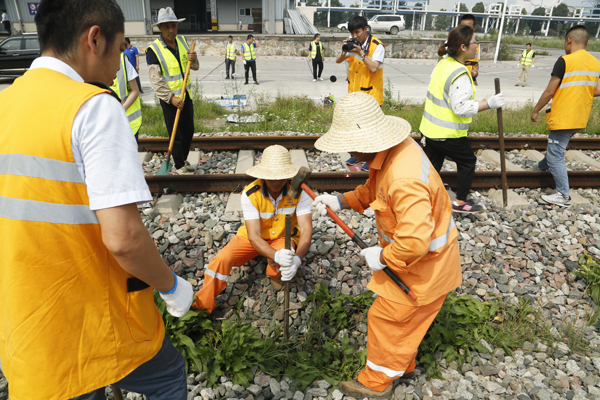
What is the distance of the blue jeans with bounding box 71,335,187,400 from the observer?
5.63ft

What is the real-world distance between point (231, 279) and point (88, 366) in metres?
2.30

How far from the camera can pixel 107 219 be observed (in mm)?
1281

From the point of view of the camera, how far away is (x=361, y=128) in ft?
7.76

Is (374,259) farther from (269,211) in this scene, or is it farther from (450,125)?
(450,125)

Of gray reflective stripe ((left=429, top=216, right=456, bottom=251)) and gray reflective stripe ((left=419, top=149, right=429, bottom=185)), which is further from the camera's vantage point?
gray reflective stripe ((left=429, top=216, right=456, bottom=251))

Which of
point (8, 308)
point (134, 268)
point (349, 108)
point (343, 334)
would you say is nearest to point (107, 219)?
point (134, 268)

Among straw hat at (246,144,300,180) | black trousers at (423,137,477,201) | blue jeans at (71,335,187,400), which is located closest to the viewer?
blue jeans at (71,335,187,400)

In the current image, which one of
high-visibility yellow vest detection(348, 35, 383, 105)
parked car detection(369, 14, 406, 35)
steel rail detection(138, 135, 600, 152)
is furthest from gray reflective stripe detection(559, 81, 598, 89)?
parked car detection(369, 14, 406, 35)

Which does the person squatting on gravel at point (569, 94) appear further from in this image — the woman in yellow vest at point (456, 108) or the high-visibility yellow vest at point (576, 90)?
the woman in yellow vest at point (456, 108)

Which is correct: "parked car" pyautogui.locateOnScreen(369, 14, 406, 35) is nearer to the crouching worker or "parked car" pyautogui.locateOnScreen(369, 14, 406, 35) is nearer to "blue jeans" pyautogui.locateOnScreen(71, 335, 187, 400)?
the crouching worker

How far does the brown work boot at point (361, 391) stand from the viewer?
2709 mm

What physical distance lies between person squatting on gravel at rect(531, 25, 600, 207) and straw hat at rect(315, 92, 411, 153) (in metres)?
3.82

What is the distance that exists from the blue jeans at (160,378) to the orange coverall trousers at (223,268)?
1427 mm

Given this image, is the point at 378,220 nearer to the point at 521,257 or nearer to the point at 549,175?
the point at 521,257
